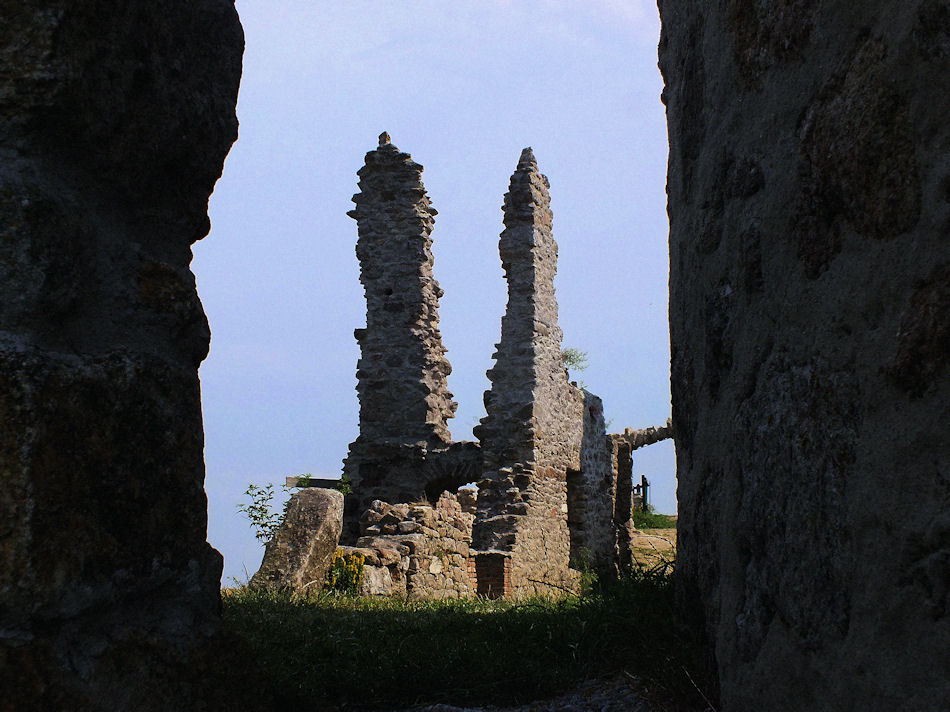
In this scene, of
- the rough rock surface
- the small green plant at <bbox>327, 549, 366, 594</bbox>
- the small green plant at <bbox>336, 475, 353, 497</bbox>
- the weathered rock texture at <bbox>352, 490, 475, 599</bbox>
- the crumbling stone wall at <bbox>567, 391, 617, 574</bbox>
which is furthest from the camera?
the crumbling stone wall at <bbox>567, 391, 617, 574</bbox>

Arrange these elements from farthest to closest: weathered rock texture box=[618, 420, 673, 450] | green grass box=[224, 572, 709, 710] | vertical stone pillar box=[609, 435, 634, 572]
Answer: weathered rock texture box=[618, 420, 673, 450]
vertical stone pillar box=[609, 435, 634, 572]
green grass box=[224, 572, 709, 710]

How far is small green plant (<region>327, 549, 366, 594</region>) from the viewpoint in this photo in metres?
7.40

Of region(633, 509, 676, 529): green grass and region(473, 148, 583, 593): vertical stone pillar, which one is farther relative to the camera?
region(633, 509, 676, 529): green grass

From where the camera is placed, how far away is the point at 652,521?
1905 cm

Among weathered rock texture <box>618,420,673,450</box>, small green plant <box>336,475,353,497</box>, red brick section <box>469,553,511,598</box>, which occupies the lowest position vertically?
red brick section <box>469,553,511,598</box>

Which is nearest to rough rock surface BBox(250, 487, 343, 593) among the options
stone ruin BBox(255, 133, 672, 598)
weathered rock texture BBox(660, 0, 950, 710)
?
stone ruin BBox(255, 133, 672, 598)

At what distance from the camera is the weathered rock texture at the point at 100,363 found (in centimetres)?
162

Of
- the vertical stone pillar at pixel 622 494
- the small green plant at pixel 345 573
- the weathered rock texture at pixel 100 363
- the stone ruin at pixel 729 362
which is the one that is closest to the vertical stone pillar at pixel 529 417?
the vertical stone pillar at pixel 622 494

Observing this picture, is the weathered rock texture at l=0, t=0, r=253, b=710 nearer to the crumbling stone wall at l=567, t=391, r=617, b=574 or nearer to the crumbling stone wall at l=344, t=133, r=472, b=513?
the crumbling stone wall at l=344, t=133, r=472, b=513

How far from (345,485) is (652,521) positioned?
28.3 ft

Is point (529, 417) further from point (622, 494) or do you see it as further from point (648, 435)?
point (648, 435)

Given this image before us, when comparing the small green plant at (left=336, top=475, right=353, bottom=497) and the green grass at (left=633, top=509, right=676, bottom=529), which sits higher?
the small green plant at (left=336, top=475, right=353, bottom=497)

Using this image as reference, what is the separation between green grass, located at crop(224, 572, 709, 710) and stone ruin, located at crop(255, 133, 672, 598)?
7396 millimetres

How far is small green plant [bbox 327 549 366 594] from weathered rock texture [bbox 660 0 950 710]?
497cm
